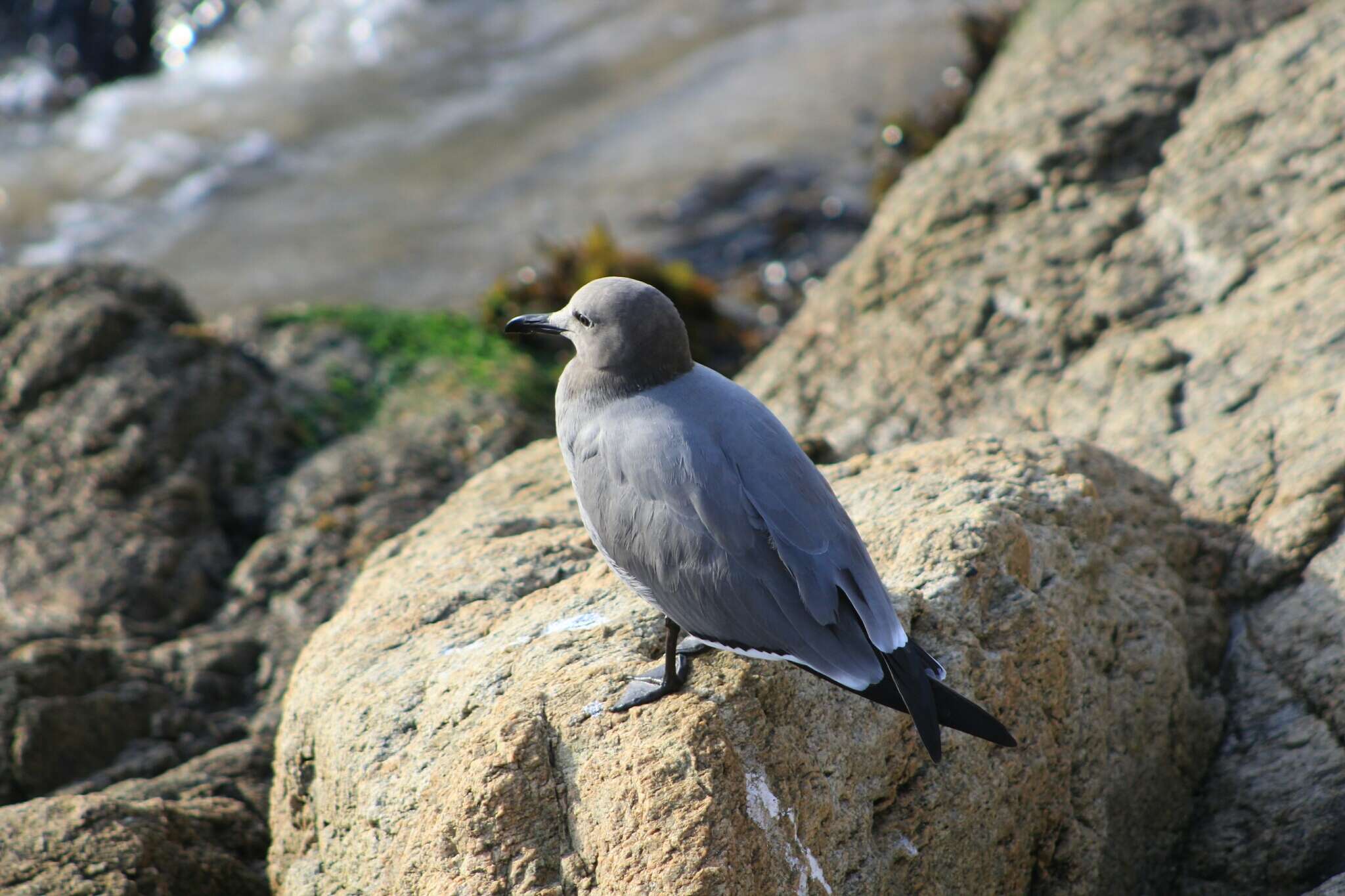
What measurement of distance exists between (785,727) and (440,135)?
368 inches

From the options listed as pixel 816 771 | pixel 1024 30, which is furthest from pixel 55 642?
pixel 1024 30

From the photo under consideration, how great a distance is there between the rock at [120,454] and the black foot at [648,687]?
280 centimetres

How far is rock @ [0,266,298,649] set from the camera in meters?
4.96

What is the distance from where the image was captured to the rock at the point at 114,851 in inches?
128

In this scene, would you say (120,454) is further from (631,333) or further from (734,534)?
(734,534)

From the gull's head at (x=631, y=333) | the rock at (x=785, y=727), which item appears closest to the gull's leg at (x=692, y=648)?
the rock at (x=785, y=727)

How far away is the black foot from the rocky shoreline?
0.04m

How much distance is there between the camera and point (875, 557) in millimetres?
3352

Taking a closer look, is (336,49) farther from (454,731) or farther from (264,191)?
(454,731)

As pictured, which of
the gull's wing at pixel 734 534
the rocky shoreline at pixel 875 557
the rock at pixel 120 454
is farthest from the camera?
the rock at pixel 120 454

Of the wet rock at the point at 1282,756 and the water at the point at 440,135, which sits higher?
the water at the point at 440,135

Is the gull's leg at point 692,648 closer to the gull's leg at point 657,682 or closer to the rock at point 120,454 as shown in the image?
the gull's leg at point 657,682

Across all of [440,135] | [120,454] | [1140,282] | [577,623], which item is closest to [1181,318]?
[1140,282]

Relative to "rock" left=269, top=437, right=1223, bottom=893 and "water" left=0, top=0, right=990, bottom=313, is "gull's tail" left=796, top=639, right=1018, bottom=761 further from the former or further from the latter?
Result: "water" left=0, top=0, right=990, bottom=313
